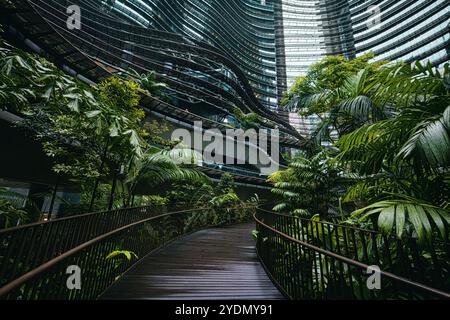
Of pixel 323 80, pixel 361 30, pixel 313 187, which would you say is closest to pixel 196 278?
pixel 313 187

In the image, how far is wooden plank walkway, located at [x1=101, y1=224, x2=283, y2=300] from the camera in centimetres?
315

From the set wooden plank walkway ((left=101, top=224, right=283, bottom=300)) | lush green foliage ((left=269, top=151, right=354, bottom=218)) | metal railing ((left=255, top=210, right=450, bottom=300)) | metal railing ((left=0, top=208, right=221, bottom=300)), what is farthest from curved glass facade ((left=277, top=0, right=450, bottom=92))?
Answer: metal railing ((left=0, top=208, right=221, bottom=300))

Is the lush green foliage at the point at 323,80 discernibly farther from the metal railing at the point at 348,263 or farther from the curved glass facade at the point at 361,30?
the curved glass facade at the point at 361,30

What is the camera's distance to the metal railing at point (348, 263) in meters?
1.72

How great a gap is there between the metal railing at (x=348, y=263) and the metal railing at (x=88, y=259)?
263 centimetres

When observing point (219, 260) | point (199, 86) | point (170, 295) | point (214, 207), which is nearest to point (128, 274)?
point (170, 295)

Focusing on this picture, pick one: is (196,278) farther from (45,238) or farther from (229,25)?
(229,25)

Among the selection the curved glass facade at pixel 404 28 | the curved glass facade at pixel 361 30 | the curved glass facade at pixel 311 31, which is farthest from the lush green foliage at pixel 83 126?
the curved glass facade at pixel 311 31

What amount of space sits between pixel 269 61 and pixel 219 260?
69423mm

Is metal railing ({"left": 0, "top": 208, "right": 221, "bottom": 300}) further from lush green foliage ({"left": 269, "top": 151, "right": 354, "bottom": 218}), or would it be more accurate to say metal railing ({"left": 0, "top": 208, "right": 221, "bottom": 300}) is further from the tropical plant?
lush green foliage ({"left": 269, "top": 151, "right": 354, "bottom": 218})

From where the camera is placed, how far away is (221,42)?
4709 cm

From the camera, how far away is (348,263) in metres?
2.00

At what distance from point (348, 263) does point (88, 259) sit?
305cm

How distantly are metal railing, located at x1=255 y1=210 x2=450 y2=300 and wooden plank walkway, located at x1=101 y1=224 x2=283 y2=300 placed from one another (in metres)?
0.37
